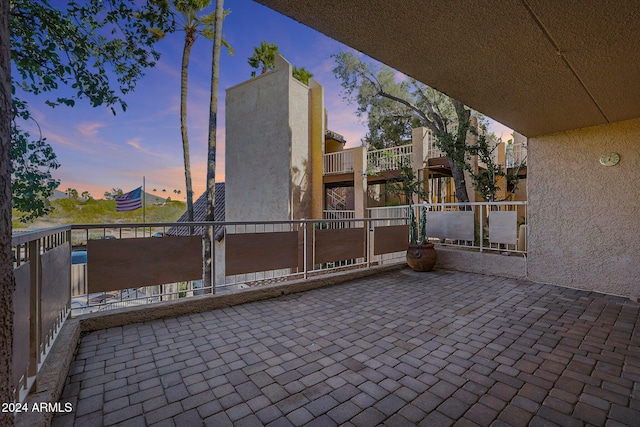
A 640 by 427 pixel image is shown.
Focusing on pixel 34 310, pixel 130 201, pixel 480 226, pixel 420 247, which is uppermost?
pixel 130 201

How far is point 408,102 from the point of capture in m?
11.5

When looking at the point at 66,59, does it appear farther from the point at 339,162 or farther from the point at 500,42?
the point at 339,162

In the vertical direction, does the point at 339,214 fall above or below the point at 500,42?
below

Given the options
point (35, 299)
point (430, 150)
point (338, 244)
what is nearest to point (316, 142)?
point (430, 150)

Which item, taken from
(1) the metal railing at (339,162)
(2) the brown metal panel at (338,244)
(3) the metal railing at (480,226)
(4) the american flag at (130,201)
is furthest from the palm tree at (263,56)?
(2) the brown metal panel at (338,244)

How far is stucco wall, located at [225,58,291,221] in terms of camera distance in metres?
11.8

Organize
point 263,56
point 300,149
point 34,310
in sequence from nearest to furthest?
point 34,310 < point 300,149 < point 263,56

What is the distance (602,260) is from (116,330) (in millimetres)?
7146

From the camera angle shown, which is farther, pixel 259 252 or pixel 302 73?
pixel 302 73

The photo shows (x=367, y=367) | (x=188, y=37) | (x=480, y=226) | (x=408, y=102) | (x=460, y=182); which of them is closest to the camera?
(x=367, y=367)

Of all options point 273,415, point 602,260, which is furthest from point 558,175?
point 273,415

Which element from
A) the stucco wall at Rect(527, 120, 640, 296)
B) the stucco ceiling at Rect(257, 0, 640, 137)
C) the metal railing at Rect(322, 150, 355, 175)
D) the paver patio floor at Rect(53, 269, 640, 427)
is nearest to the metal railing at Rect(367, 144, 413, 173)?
the metal railing at Rect(322, 150, 355, 175)

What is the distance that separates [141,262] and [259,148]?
32.1 feet

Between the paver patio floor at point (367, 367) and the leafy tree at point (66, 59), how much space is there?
2.45 m
